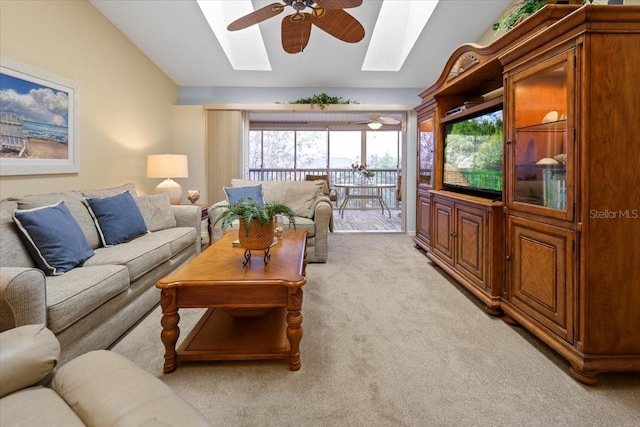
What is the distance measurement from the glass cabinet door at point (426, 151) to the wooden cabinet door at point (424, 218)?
0.56ft

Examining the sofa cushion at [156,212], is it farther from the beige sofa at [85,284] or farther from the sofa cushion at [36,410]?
the sofa cushion at [36,410]

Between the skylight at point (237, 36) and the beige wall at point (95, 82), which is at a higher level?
the skylight at point (237, 36)

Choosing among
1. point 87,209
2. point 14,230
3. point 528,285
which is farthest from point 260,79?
point 528,285

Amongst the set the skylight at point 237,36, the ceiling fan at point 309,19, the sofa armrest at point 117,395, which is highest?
the skylight at point 237,36

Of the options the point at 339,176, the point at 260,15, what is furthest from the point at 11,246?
the point at 339,176

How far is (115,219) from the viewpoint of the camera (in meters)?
2.82

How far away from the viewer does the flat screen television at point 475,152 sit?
8.97 ft

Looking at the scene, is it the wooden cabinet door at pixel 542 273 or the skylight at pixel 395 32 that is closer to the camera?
the wooden cabinet door at pixel 542 273

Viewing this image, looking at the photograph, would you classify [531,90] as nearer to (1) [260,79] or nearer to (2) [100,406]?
(2) [100,406]

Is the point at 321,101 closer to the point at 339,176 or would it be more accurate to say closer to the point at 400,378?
the point at 339,176

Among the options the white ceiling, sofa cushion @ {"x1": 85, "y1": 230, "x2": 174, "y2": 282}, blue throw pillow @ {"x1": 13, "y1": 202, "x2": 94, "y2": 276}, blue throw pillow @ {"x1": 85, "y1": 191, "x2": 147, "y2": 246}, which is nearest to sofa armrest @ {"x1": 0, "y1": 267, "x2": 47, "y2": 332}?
blue throw pillow @ {"x1": 13, "y1": 202, "x2": 94, "y2": 276}

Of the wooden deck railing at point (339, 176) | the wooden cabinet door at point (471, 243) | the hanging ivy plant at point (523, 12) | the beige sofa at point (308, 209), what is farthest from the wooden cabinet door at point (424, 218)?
the wooden deck railing at point (339, 176)

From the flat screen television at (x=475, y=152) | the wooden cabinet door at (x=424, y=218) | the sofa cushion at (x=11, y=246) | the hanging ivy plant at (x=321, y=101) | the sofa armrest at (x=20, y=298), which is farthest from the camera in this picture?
the hanging ivy plant at (x=321, y=101)

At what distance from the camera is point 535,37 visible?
197 centimetres
